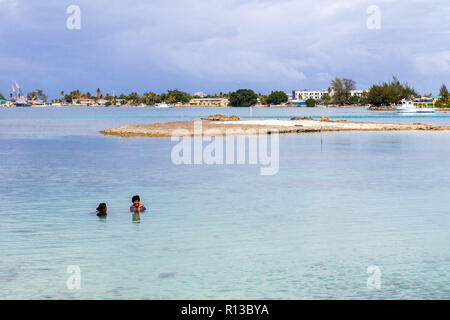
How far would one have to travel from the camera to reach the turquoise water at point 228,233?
11.4 metres

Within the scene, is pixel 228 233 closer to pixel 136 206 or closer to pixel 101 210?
pixel 136 206

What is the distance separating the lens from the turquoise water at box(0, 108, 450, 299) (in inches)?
448

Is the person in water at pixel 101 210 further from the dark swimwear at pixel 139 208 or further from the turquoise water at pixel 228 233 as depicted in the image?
the dark swimwear at pixel 139 208

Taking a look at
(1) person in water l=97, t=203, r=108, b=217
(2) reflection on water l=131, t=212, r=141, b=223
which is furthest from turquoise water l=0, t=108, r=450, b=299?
(1) person in water l=97, t=203, r=108, b=217

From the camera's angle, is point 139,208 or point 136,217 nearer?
point 136,217

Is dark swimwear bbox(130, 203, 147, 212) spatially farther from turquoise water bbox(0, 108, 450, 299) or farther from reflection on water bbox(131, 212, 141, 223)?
turquoise water bbox(0, 108, 450, 299)

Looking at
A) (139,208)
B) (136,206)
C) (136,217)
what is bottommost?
(136,217)

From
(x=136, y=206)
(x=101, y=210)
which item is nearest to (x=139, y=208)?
(x=136, y=206)

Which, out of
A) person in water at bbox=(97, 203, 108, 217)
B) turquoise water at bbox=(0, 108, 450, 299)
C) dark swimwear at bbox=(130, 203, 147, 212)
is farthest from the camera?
dark swimwear at bbox=(130, 203, 147, 212)

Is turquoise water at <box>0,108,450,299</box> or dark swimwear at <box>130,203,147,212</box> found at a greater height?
dark swimwear at <box>130,203,147,212</box>

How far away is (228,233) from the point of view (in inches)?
631

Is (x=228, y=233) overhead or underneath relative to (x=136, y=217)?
underneath

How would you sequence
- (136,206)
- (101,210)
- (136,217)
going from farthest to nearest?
1. (136,206)
2. (136,217)
3. (101,210)
